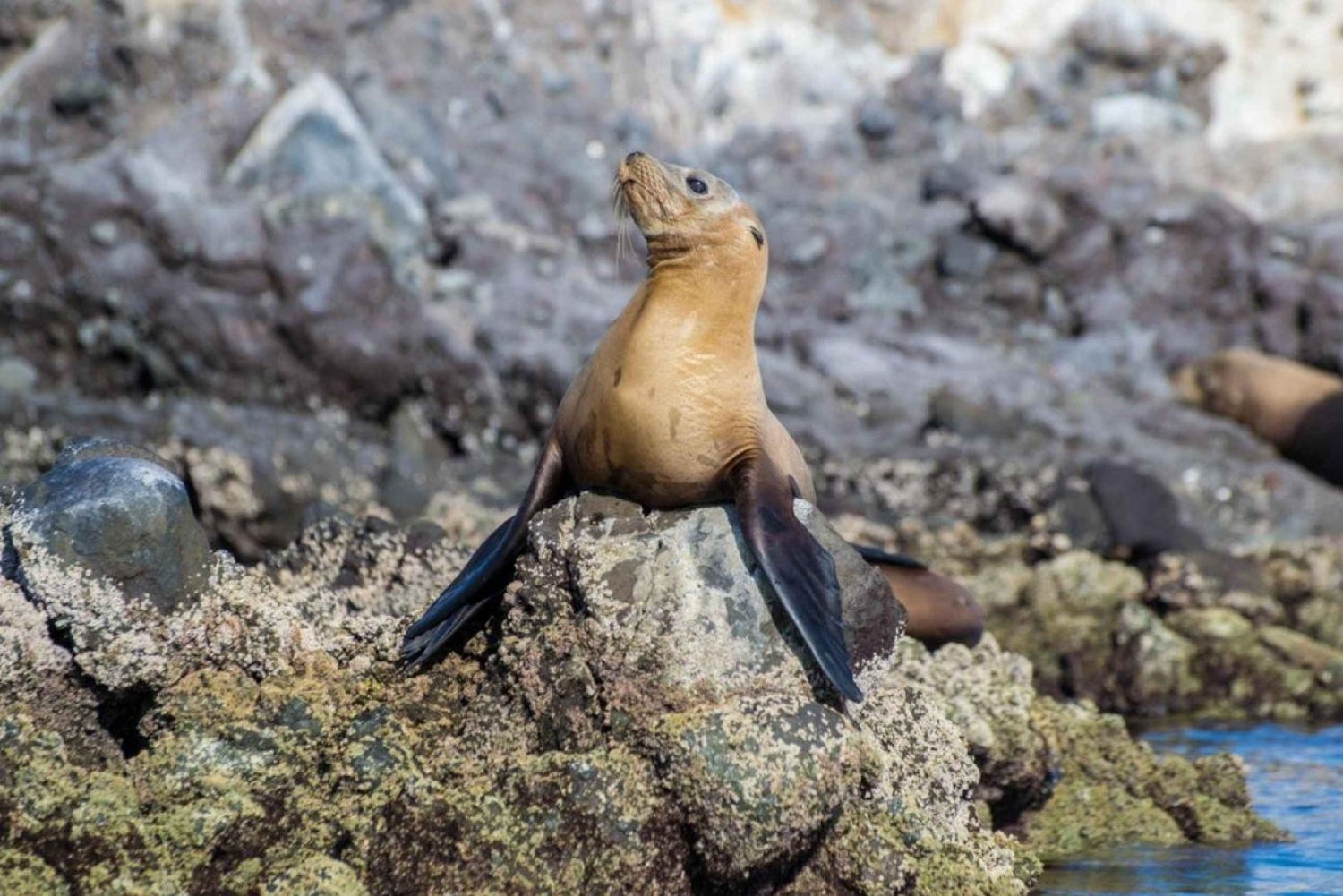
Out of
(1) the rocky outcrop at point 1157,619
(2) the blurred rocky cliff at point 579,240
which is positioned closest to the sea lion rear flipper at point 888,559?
(1) the rocky outcrop at point 1157,619

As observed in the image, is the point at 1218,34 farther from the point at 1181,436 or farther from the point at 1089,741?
the point at 1089,741

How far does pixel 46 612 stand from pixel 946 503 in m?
9.09

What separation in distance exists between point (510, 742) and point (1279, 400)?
13.1 meters

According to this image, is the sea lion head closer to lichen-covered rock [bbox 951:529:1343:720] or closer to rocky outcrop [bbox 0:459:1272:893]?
rocky outcrop [bbox 0:459:1272:893]

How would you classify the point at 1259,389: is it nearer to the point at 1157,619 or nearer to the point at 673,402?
the point at 1157,619

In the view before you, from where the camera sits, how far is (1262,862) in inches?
243

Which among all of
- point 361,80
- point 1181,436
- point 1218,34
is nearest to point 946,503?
point 1181,436

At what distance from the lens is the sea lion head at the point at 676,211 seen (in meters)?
5.67

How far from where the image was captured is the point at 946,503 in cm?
1312

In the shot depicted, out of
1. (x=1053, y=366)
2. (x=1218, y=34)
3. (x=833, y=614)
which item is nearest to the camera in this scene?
(x=833, y=614)

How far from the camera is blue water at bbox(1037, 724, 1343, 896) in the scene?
5.77m

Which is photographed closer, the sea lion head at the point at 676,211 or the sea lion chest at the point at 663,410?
the sea lion chest at the point at 663,410

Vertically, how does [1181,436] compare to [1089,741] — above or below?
below

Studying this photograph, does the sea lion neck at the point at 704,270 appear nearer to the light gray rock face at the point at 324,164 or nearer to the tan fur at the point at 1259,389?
the light gray rock face at the point at 324,164
